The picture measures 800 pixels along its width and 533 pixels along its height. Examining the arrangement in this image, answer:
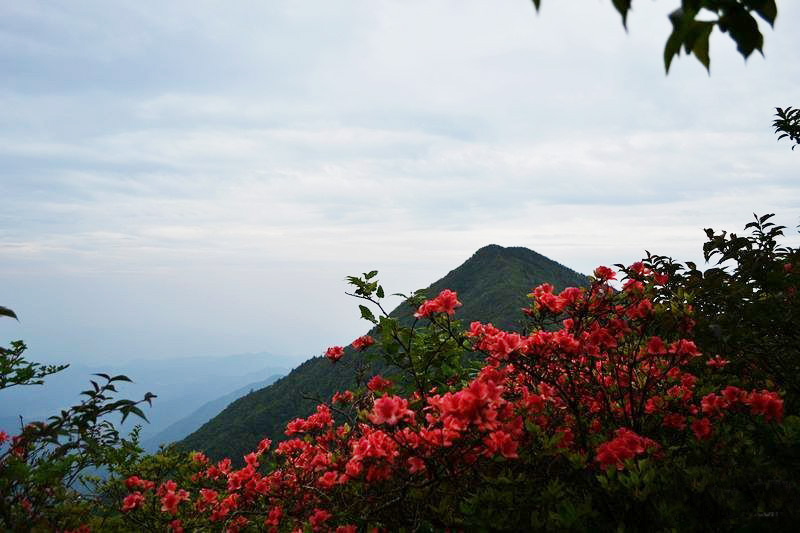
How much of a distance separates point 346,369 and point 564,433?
3189cm

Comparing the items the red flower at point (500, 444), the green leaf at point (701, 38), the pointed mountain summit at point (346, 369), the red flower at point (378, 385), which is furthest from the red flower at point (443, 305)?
the pointed mountain summit at point (346, 369)

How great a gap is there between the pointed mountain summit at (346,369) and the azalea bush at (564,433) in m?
24.2

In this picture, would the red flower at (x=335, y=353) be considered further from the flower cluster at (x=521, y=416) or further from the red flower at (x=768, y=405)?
the red flower at (x=768, y=405)

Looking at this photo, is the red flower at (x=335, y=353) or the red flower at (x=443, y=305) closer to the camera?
the red flower at (x=443, y=305)

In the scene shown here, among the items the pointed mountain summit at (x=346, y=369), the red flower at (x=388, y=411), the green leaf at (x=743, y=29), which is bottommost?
the pointed mountain summit at (x=346, y=369)

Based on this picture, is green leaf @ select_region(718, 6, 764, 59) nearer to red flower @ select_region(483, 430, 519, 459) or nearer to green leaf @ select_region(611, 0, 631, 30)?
green leaf @ select_region(611, 0, 631, 30)

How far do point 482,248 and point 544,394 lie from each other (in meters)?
58.7

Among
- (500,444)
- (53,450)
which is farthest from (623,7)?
(53,450)

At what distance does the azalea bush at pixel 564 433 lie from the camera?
2.48m

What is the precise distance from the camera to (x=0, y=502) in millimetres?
2541

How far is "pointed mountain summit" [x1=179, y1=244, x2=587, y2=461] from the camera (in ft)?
114

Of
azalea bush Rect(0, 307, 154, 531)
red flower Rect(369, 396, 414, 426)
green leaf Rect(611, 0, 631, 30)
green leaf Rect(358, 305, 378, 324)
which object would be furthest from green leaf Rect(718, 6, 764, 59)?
green leaf Rect(358, 305, 378, 324)

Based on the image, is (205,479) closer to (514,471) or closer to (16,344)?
(16,344)

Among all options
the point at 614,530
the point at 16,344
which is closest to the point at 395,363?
the point at 614,530
